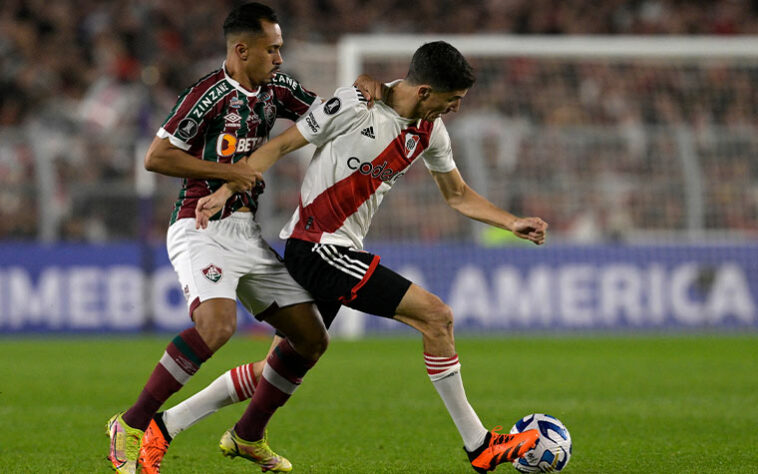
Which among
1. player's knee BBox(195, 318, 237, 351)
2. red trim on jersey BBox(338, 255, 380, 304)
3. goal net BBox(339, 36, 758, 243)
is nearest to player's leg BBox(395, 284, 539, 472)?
red trim on jersey BBox(338, 255, 380, 304)

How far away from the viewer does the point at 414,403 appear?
26.6 ft

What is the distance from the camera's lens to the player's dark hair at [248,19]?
5398 mm

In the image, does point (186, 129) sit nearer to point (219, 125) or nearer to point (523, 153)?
point (219, 125)

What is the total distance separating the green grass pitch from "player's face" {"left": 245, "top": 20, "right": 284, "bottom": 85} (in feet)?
6.31

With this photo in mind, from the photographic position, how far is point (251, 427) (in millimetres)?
5605

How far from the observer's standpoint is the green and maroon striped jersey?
17.2 feet

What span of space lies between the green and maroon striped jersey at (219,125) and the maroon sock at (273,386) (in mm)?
749

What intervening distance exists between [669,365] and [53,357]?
20.0 ft

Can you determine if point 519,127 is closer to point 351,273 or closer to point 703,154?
point 703,154

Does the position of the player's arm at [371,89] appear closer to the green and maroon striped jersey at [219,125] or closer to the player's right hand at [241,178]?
the green and maroon striped jersey at [219,125]

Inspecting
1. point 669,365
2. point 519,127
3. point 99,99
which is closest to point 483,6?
point 519,127

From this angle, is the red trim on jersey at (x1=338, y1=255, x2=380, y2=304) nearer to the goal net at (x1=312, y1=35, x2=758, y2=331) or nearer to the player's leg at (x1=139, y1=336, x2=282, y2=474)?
the player's leg at (x1=139, y1=336, x2=282, y2=474)

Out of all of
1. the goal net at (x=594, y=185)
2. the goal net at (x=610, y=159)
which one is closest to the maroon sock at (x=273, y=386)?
the goal net at (x=594, y=185)

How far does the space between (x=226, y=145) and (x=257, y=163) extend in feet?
0.80
